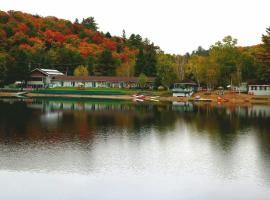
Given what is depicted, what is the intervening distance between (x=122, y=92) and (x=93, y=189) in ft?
304

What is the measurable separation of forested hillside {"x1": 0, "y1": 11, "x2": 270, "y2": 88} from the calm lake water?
6016 centimetres

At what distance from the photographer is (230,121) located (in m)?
58.3

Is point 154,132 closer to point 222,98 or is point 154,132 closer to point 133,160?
point 133,160

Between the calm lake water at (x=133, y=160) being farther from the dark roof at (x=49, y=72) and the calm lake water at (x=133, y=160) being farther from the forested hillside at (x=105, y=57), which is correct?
the dark roof at (x=49, y=72)

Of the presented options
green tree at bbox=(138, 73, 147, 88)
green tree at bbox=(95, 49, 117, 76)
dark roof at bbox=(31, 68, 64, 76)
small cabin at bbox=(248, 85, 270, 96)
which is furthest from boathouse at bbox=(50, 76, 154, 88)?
small cabin at bbox=(248, 85, 270, 96)

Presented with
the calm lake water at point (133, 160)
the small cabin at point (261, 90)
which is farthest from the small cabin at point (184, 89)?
the calm lake water at point (133, 160)

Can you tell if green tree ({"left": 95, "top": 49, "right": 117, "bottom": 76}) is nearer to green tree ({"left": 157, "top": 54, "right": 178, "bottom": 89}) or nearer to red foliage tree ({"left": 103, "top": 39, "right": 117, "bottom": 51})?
green tree ({"left": 157, "top": 54, "right": 178, "bottom": 89})

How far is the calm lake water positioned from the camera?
2442 cm

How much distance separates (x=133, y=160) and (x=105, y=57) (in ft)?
350

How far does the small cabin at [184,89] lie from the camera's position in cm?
10900

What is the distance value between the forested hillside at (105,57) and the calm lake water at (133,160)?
197 feet

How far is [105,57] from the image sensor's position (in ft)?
448

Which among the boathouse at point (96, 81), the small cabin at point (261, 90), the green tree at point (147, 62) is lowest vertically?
the small cabin at point (261, 90)

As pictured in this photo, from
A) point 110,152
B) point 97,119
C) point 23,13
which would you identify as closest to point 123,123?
point 97,119
